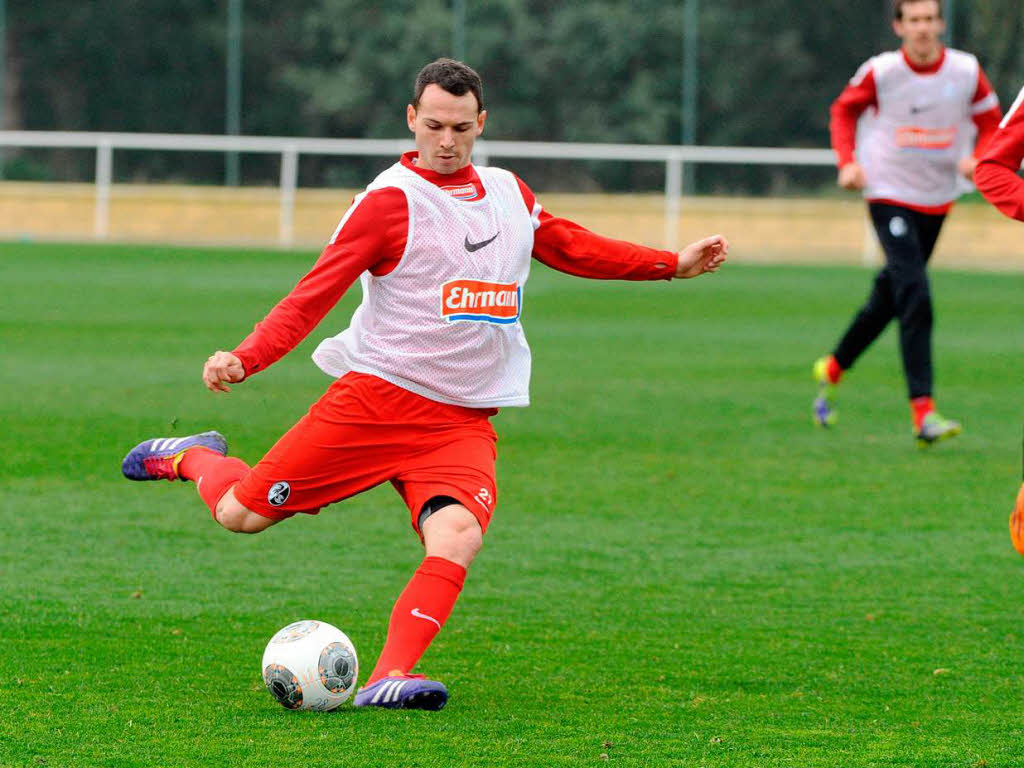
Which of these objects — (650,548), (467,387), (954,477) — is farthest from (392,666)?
(954,477)

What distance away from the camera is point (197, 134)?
40.0 meters

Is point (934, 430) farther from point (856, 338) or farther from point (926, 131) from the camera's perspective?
point (926, 131)

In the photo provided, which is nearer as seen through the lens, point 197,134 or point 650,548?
point 650,548

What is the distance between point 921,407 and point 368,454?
5368 millimetres

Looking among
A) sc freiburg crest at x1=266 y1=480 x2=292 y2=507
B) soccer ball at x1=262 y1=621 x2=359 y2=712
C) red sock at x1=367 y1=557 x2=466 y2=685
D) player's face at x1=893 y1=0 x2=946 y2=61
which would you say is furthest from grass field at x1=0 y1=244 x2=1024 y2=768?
player's face at x1=893 y1=0 x2=946 y2=61

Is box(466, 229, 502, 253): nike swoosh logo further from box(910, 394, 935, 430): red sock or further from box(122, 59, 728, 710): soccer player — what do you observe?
box(910, 394, 935, 430): red sock

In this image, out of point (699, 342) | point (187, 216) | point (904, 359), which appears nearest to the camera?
point (904, 359)

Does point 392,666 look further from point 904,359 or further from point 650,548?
point 904,359

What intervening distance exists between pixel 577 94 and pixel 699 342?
84.7ft

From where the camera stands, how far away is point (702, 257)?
5.59 meters

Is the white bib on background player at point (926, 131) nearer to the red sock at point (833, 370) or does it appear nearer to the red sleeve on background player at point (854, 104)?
the red sleeve on background player at point (854, 104)

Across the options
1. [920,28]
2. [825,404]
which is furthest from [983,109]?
[825,404]

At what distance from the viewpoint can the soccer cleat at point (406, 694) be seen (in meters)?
4.70

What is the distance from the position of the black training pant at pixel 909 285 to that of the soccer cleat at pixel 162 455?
15.9 feet
